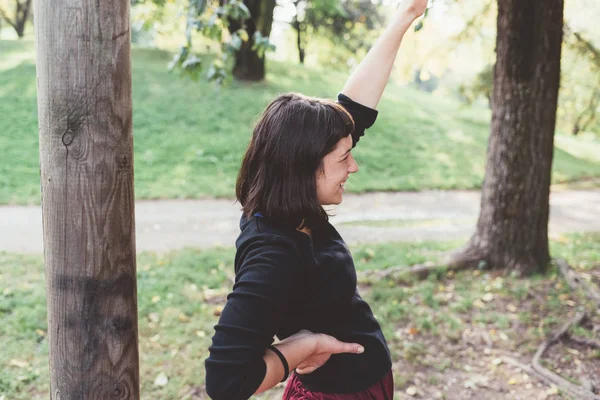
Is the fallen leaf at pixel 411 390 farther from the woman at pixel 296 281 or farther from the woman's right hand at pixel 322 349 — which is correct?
the woman's right hand at pixel 322 349

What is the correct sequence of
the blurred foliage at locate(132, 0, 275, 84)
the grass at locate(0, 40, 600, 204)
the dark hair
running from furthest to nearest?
the grass at locate(0, 40, 600, 204) → the blurred foliage at locate(132, 0, 275, 84) → the dark hair

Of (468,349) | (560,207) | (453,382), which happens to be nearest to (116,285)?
(453,382)

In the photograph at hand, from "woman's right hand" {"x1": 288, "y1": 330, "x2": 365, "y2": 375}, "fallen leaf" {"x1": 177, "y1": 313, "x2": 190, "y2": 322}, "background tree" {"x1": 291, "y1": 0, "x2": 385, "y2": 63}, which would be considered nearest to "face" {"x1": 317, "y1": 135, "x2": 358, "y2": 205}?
"woman's right hand" {"x1": 288, "y1": 330, "x2": 365, "y2": 375}

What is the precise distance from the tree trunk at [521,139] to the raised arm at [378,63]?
3.45m

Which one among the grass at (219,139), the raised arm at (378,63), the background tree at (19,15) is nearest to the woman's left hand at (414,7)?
the raised arm at (378,63)

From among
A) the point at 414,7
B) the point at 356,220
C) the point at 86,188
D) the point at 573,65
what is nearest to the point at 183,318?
the point at 86,188

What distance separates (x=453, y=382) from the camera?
4.03 metres

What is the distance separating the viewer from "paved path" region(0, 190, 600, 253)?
24.2 feet

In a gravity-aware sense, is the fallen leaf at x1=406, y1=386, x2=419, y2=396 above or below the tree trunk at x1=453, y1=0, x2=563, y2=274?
below

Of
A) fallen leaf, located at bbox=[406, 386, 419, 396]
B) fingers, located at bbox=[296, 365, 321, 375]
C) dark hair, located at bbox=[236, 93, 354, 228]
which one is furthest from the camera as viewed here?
fallen leaf, located at bbox=[406, 386, 419, 396]

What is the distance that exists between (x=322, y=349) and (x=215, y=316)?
348 centimetres

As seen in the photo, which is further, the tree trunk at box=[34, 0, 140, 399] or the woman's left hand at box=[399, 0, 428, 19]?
the woman's left hand at box=[399, 0, 428, 19]

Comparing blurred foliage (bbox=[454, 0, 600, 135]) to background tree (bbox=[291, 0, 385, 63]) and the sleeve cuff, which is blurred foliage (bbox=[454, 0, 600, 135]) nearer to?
the sleeve cuff

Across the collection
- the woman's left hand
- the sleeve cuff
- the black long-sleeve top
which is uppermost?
the woman's left hand
